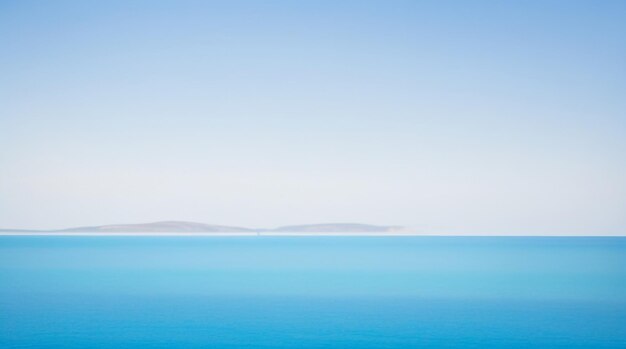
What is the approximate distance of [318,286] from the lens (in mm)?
31062

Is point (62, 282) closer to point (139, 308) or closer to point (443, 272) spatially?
point (139, 308)

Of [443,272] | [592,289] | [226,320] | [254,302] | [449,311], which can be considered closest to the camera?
[226,320]

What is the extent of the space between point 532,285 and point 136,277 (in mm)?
22657

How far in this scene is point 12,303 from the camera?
23.9m

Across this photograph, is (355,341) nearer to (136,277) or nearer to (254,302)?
(254,302)

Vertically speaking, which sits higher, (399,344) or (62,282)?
(62,282)

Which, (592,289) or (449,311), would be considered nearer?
(449,311)

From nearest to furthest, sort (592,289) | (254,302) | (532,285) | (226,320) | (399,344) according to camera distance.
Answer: (399,344) < (226,320) < (254,302) < (592,289) < (532,285)

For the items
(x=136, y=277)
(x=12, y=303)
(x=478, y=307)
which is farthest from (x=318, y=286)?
(x=12, y=303)

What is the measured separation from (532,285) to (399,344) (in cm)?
1715

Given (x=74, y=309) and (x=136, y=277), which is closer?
(x=74, y=309)

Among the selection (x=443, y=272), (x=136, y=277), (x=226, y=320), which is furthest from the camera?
(x=443, y=272)

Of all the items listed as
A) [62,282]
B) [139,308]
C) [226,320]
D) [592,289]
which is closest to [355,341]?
[226,320]

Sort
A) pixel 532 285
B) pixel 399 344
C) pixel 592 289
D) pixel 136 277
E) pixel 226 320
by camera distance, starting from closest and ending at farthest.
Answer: pixel 399 344 → pixel 226 320 → pixel 592 289 → pixel 532 285 → pixel 136 277
